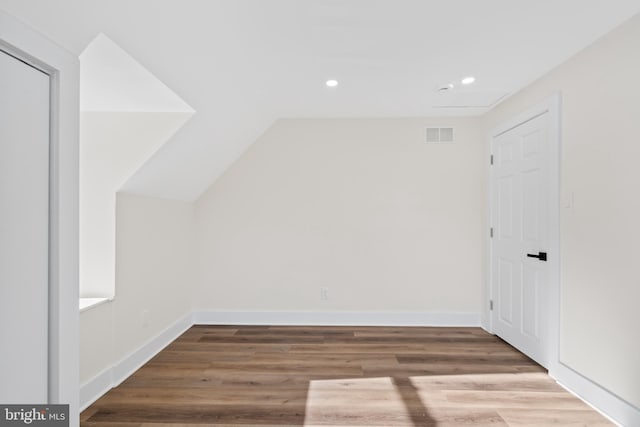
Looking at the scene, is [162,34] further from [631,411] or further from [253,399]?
[631,411]

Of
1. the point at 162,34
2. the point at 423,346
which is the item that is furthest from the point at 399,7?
the point at 423,346

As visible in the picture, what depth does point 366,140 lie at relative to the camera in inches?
159

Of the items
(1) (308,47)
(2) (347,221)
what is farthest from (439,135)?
(1) (308,47)

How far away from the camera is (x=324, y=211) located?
405 cm

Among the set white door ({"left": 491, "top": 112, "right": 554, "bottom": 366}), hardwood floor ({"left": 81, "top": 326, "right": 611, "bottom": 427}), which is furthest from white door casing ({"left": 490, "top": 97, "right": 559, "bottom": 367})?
hardwood floor ({"left": 81, "top": 326, "right": 611, "bottom": 427})

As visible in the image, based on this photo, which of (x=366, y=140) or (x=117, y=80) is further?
(x=366, y=140)

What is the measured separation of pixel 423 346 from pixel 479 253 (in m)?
1.28

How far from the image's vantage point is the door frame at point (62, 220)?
1.42 metres

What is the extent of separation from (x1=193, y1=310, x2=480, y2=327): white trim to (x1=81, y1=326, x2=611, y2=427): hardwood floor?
1.16ft

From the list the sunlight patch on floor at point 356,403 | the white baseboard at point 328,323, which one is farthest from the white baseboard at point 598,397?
the sunlight patch on floor at point 356,403

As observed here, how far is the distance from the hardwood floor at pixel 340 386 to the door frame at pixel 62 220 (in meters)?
0.83
